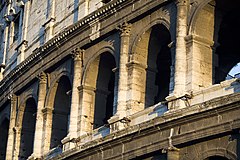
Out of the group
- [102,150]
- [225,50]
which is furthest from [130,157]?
[225,50]

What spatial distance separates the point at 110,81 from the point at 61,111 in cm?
269

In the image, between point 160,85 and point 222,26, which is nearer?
point 222,26

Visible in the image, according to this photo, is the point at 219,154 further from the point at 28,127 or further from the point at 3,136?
the point at 3,136

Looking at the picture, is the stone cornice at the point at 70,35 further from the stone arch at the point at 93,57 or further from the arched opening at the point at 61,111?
the arched opening at the point at 61,111

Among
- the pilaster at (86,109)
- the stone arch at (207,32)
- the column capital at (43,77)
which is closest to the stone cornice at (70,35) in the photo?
the column capital at (43,77)

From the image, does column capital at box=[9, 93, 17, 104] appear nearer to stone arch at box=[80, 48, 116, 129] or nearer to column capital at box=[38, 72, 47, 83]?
column capital at box=[38, 72, 47, 83]

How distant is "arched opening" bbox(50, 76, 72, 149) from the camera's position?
1390 inches

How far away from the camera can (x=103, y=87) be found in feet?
109

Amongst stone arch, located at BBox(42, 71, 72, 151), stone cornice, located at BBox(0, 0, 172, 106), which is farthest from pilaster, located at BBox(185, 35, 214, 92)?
Result: stone arch, located at BBox(42, 71, 72, 151)

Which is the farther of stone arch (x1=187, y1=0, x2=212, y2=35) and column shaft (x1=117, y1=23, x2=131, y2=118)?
column shaft (x1=117, y1=23, x2=131, y2=118)

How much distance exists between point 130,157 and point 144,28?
4.71 m

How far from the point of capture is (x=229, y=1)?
28.8m

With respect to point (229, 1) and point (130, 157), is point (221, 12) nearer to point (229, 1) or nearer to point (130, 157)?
point (229, 1)

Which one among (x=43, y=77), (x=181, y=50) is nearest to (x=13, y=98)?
(x=43, y=77)
